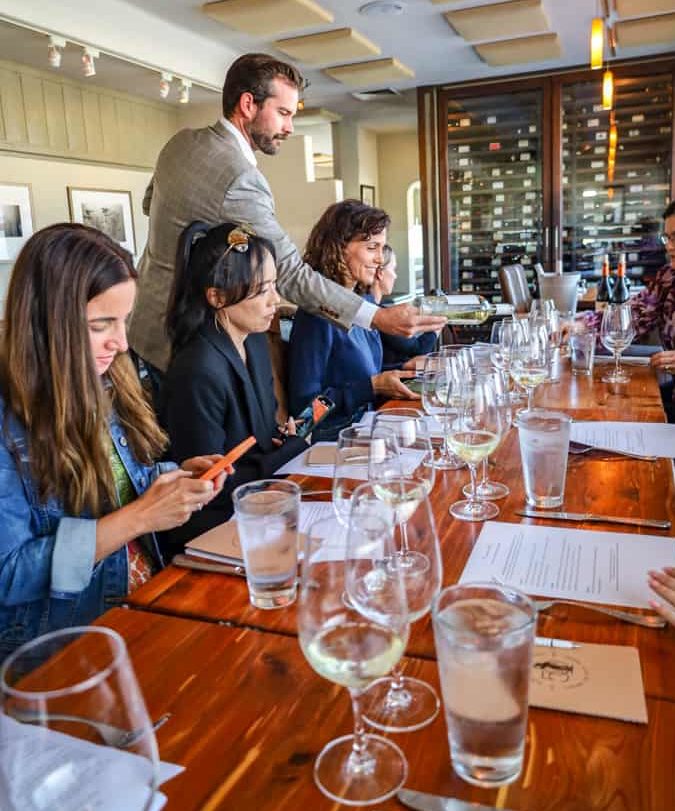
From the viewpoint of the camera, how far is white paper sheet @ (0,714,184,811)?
17.2 inches

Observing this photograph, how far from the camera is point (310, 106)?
7.48 meters

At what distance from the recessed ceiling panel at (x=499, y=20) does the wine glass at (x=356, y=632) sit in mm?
4717

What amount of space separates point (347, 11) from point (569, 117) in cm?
284

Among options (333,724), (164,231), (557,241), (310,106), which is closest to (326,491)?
(333,724)

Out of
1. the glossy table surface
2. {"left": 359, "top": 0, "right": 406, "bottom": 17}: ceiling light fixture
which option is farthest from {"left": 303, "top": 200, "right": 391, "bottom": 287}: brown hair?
{"left": 359, "top": 0, "right": 406, "bottom": 17}: ceiling light fixture

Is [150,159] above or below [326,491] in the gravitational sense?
above

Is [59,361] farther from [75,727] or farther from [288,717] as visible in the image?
[75,727]

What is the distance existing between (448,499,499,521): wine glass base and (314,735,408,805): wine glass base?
1.79 ft

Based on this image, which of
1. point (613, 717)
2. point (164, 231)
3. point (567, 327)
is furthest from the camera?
point (567, 327)

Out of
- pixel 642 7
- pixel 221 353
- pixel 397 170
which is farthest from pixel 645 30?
pixel 221 353

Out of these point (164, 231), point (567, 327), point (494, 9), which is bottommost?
point (567, 327)

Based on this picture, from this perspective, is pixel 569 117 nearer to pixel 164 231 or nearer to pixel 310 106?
pixel 310 106

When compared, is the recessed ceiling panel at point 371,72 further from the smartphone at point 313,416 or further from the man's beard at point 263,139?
the smartphone at point 313,416

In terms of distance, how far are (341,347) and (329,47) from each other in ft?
11.6
